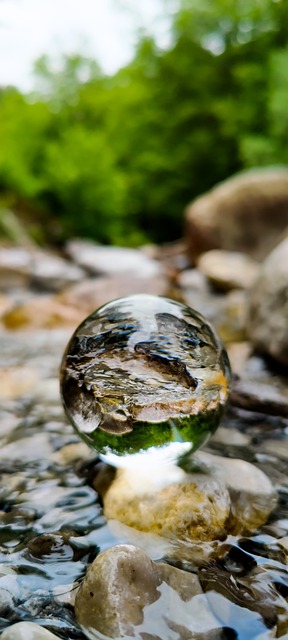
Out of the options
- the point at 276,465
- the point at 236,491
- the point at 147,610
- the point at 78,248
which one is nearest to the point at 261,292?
the point at 276,465

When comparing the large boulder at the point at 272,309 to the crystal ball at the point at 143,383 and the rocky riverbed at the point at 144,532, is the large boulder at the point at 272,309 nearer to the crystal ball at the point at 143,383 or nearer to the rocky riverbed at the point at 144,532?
the rocky riverbed at the point at 144,532

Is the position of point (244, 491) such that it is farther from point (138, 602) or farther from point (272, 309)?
point (272, 309)

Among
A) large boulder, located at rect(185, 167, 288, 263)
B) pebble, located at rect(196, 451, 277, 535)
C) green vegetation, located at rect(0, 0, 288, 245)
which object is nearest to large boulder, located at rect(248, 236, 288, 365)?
pebble, located at rect(196, 451, 277, 535)

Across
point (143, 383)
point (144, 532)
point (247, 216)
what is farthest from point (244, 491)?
point (247, 216)

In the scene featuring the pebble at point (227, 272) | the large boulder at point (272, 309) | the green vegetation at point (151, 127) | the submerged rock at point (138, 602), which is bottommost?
the submerged rock at point (138, 602)

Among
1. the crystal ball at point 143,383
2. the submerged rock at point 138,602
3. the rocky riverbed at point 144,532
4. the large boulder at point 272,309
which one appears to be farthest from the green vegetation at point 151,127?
the submerged rock at point 138,602

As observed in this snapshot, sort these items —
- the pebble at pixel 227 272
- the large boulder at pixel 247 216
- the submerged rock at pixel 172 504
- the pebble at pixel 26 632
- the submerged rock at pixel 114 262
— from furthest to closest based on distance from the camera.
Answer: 1. the large boulder at pixel 247 216
2. the submerged rock at pixel 114 262
3. the pebble at pixel 227 272
4. the submerged rock at pixel 172 504
5. the pebble at pixel 26 632

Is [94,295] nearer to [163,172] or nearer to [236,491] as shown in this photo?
[236,491]
